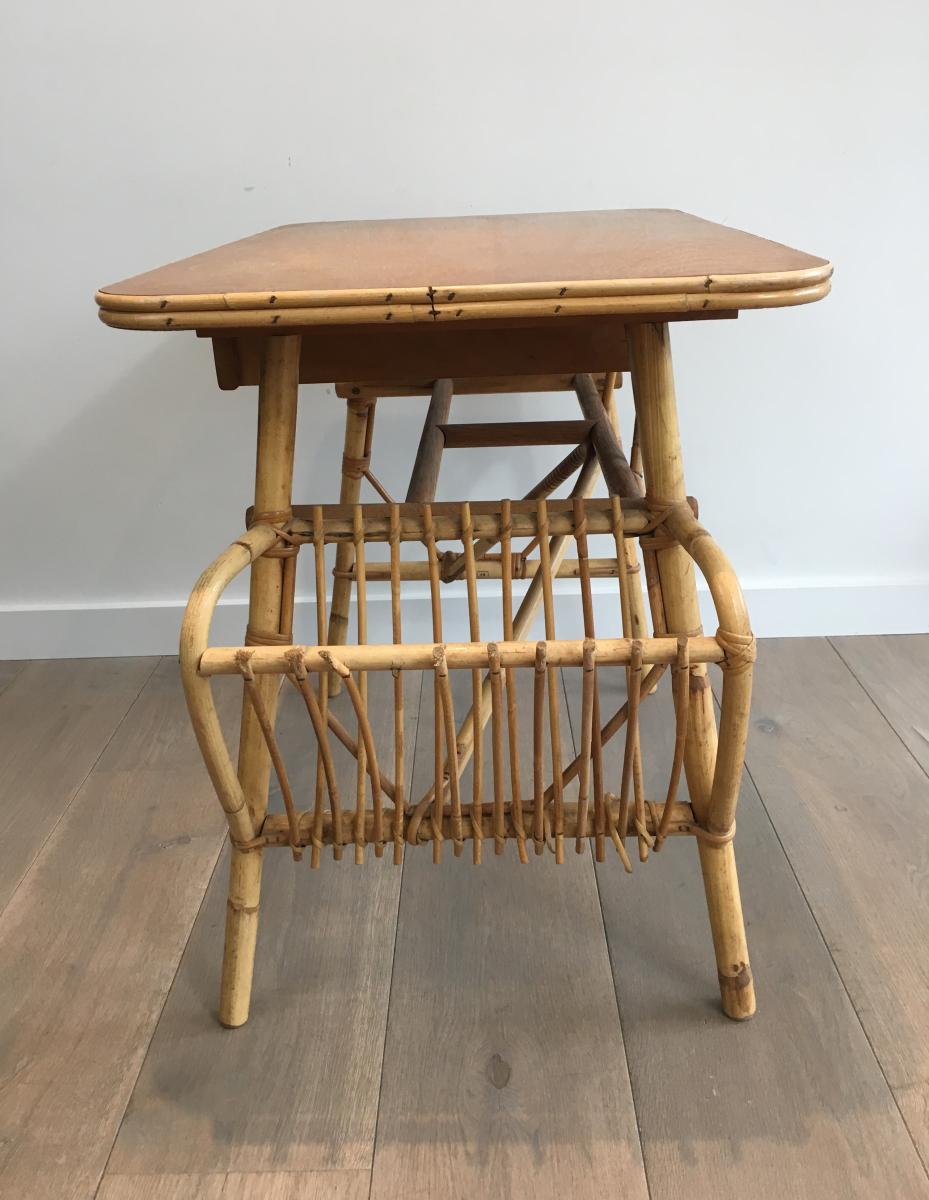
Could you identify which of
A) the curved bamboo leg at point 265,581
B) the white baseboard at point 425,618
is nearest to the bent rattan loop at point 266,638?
the curved bamboo leg at point 265,581

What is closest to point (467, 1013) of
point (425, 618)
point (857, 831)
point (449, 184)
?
point (857, 831)

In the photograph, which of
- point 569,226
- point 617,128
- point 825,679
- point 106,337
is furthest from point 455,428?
point 825,679

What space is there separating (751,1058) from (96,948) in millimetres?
641

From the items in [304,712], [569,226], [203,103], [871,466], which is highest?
[203,103]

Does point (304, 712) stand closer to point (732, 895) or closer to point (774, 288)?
point (732, 895)

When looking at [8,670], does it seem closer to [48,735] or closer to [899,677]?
[48,735]

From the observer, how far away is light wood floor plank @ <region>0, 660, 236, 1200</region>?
827mm

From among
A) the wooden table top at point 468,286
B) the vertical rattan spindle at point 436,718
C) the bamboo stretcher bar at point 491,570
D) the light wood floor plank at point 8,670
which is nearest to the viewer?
the wooden table top at point 468,286

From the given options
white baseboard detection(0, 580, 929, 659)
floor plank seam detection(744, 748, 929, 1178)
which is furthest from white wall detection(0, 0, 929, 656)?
floor plank seam detection(744, 748, 929, 1178)

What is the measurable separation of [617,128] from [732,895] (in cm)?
99

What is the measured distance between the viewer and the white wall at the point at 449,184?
4.26 feet

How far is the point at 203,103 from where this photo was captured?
1.33 m

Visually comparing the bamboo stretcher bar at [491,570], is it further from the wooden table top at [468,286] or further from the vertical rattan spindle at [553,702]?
the wooden table top at [468,286]

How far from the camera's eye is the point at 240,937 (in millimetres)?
896
